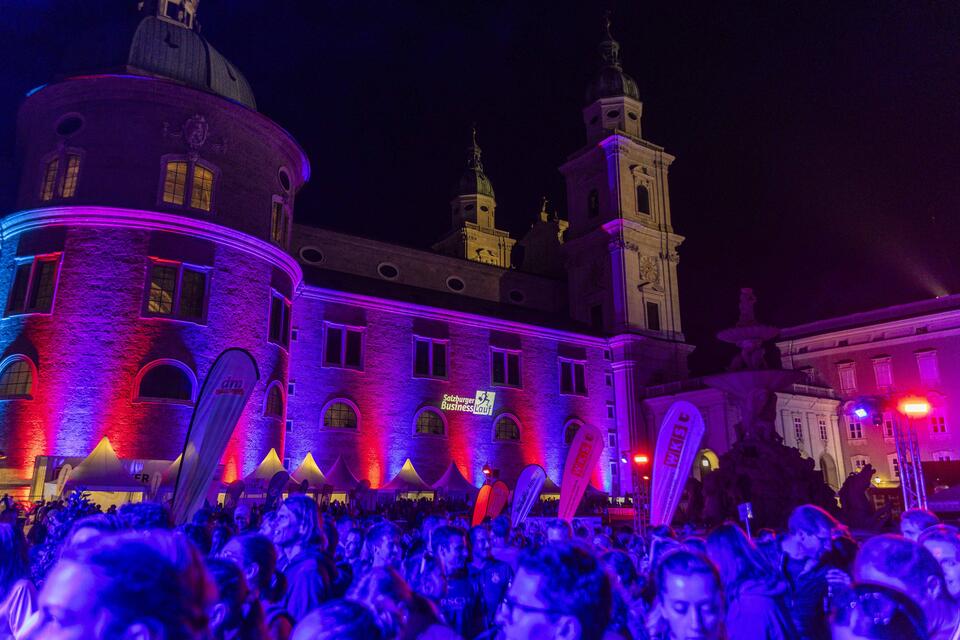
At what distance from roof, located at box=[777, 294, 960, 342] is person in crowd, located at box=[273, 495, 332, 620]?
1868 inches

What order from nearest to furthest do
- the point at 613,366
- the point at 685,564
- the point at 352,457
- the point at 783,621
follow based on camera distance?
the point at 685,564
the point at 783,621
the point at 352,457
the point at 613,366

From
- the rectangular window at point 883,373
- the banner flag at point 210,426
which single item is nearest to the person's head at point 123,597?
the banner flag at point 210,426

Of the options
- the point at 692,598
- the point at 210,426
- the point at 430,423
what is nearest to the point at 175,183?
the point at 430,423

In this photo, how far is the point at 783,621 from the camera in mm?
3516

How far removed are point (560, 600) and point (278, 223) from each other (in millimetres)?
27961

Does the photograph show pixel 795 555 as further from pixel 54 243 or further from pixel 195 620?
pixel 54 243

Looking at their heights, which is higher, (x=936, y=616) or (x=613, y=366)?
(x=613, y=366)

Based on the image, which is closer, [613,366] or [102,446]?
[102,446]

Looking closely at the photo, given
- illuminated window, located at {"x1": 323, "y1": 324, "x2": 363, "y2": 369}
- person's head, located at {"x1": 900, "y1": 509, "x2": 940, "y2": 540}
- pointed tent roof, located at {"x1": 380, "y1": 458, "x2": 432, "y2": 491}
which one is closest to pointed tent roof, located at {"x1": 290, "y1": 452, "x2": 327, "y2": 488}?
pointed tent roof, located at {"x1": 380, "y1": 458, "x2": 432, "y2": 491}

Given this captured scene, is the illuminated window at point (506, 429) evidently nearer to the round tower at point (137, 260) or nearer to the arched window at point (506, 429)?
the arched window at point (506, 429)

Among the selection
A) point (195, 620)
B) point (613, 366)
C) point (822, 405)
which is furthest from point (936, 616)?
point (822, 405)

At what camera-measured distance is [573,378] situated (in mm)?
40406

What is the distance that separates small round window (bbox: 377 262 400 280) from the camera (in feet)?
136

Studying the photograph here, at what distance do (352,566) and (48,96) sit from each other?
26931 millimetres
